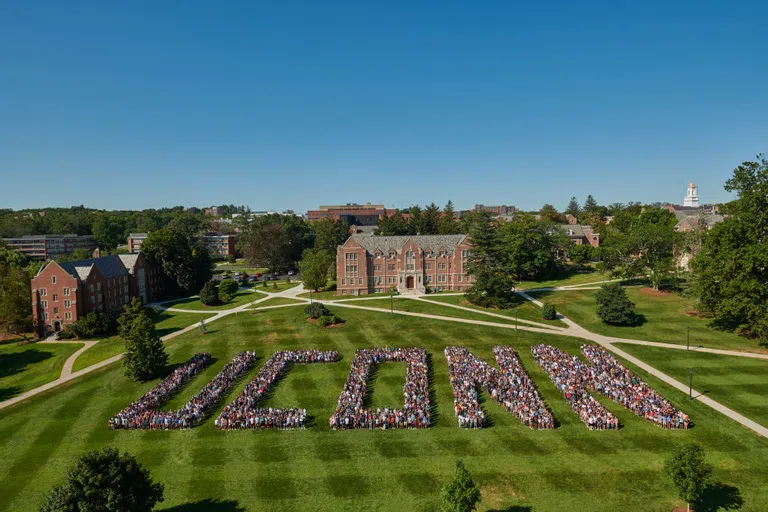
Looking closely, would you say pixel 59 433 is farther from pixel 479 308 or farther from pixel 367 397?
pixel 479 308

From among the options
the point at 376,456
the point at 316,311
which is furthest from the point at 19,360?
the point at 376,456

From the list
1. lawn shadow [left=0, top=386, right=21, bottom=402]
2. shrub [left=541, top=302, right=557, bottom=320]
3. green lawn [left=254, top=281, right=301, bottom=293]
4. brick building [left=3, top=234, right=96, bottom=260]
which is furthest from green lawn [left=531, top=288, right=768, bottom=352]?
brick building [left=3, top=234, right=96, bottom=260]

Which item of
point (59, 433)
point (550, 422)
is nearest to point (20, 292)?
point (59, 433)

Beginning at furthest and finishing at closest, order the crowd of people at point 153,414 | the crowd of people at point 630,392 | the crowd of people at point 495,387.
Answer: the crowd of people at point 153,414 → the crowd of people at point 495,387 → the crowd of people at point 630,392

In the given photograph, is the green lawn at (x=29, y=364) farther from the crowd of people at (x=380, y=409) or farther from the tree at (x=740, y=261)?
the tree at (x=740, y=261)

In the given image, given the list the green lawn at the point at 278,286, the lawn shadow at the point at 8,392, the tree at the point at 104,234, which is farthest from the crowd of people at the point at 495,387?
the tree at the point at 104,234

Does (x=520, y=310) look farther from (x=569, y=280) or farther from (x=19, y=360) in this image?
(x=19, y=360)
